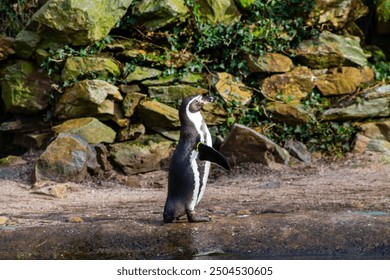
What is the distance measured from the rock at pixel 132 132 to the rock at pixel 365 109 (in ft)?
8.61

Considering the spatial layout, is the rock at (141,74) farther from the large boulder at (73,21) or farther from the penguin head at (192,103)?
the penguin head at (192,103)

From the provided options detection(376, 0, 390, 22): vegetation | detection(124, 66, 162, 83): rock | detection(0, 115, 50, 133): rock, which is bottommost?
detection(0, 115, 50, 133): rock

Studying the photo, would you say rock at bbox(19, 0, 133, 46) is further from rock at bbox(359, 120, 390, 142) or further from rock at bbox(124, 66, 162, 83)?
rock at bbox(359, 120, 390, 142)

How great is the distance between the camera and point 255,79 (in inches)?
422

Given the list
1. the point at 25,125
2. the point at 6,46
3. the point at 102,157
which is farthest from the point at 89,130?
the point at 6,46

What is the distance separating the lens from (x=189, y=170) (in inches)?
238

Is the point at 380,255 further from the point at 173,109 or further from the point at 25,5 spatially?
the point at 25,5

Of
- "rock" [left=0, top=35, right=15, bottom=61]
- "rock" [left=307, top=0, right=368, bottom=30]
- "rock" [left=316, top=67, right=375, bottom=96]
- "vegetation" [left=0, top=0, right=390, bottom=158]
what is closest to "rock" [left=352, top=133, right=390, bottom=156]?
"vegetation" [left=0, top=0, right=390, bottom=158]

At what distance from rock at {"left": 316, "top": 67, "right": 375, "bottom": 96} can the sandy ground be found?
4.02 ft

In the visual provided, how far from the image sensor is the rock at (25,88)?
10.4m

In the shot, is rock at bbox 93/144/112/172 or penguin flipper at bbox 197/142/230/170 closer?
penguin flipper at bbox 197/142/230/170

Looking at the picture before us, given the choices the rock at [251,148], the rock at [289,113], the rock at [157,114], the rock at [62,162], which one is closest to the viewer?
the rock at [62,162]

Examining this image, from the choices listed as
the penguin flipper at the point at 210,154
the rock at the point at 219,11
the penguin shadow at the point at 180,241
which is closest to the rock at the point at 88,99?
the rock at the point at 219,11

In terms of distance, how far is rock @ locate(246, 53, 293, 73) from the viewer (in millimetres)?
10523
